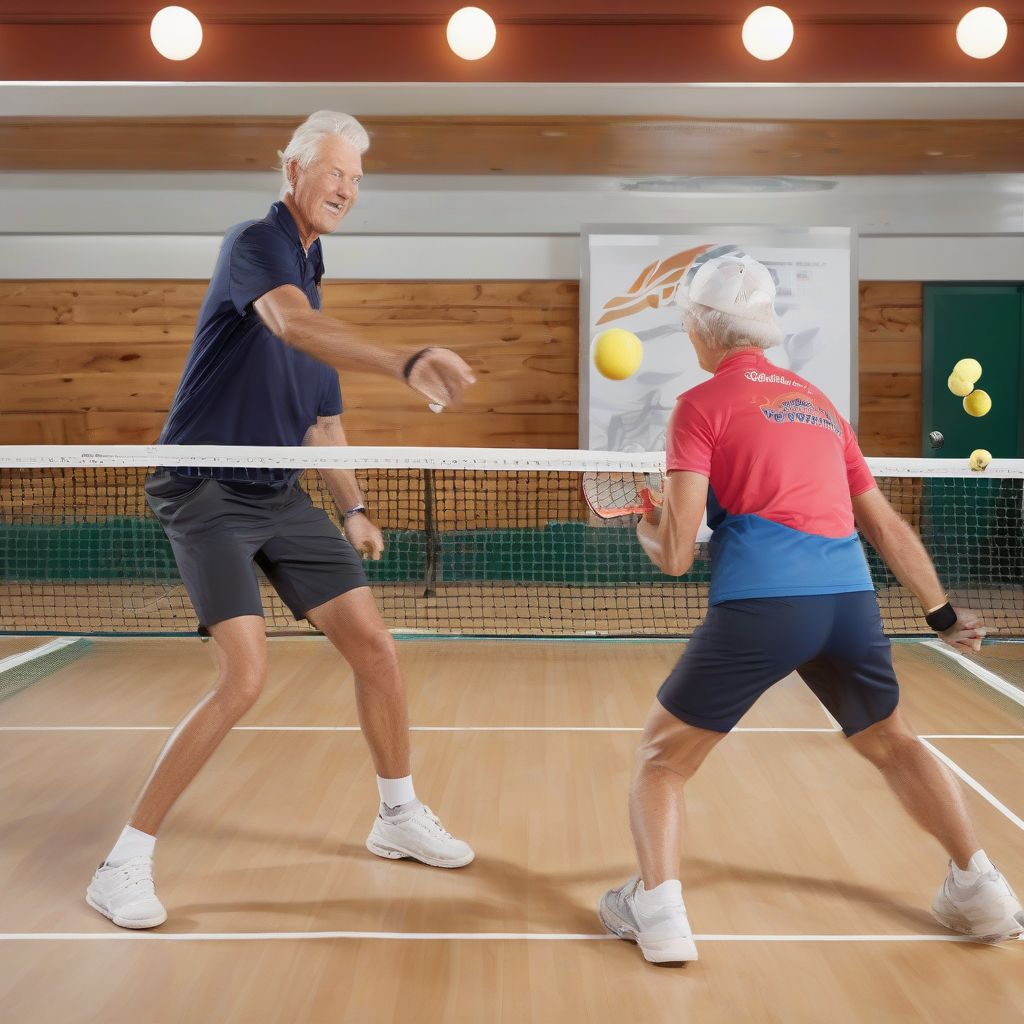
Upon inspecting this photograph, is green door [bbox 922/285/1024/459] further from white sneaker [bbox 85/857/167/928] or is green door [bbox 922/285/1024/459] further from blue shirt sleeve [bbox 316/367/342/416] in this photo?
white sneaker [bbox 85/857/167/928]

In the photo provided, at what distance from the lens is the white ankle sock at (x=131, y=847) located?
230 cm

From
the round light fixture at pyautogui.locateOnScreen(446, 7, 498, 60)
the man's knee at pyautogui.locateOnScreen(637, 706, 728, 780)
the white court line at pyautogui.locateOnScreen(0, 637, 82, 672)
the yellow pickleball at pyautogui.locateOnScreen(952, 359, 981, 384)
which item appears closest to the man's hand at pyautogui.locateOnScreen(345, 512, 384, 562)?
the man's knee at pyautogui.locateOnScreen(637, 706, 728, 780)

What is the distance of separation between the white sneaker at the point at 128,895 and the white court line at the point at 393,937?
31 mm

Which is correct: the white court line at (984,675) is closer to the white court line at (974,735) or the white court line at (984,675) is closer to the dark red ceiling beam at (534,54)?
the white court line at (974,735)

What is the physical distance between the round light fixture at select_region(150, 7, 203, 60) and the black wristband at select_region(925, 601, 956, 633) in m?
4.51

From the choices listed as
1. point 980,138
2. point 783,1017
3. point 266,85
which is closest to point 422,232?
point 266,85

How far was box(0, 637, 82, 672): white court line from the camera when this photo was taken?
477cm

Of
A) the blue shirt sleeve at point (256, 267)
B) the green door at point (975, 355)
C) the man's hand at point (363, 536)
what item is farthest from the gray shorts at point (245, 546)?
the green door at point (975, 355)

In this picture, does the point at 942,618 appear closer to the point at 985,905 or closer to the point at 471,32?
the point at 985,905

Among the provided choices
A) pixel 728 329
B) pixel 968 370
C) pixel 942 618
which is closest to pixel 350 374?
pixel 968 370

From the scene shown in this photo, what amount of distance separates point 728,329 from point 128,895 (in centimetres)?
169

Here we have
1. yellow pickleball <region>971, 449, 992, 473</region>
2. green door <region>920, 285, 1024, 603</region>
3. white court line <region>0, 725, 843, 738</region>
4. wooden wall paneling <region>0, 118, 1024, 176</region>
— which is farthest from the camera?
green door <region>920, 285, 1024, 603</region>

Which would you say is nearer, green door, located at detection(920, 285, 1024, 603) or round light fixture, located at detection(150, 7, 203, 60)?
round light fixture, located at detection(150, 7, 203, 60)

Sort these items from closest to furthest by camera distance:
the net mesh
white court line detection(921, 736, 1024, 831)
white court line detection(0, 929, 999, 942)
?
white court line detection(0, 929, 999, 942)
white court line detection(921, 736, 1024, 831)
the net mesh
